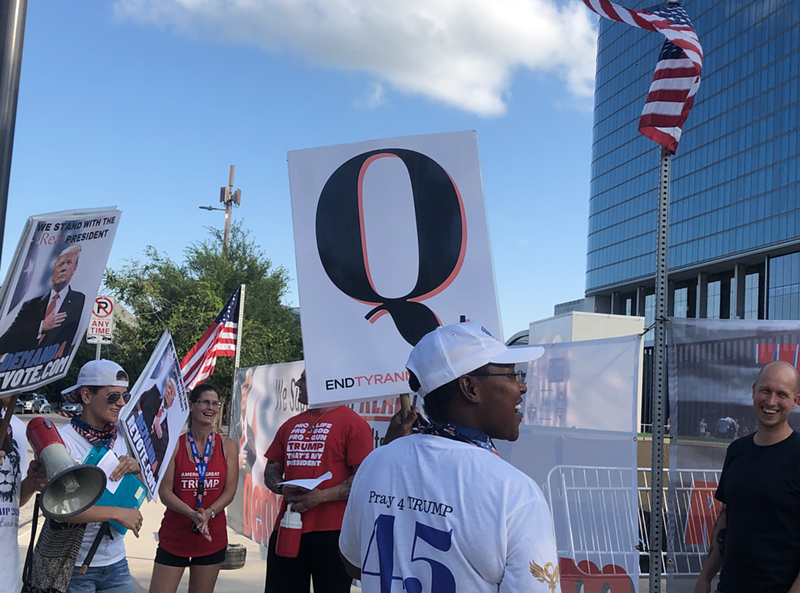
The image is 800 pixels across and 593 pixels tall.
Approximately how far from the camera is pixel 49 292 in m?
2.73

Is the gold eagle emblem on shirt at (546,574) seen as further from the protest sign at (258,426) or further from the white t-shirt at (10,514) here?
the protest sign at (258,426)

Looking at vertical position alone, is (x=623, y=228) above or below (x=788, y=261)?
above

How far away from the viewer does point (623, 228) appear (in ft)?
285

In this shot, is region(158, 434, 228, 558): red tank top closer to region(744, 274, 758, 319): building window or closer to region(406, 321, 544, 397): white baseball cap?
region(406, 321, 544, 397): white baseball cap

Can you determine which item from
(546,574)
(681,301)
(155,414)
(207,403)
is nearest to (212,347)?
(207,403)

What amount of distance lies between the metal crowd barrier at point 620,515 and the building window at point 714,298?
72.9 m

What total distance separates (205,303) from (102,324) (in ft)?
42.9

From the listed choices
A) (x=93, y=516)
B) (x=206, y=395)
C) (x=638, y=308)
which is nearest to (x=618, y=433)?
(x=206, y=395)

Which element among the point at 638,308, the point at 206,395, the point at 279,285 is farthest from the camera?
the point at 638,308

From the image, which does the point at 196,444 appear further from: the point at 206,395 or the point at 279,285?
the point at 279,285

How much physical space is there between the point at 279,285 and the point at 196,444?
25223 millimetres

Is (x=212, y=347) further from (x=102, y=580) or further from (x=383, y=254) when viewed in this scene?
(x=383, y=254)

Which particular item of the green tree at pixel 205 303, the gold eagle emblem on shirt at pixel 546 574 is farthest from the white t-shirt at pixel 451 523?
the green tree at pixel 205 303

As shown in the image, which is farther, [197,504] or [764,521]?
[197,504]
